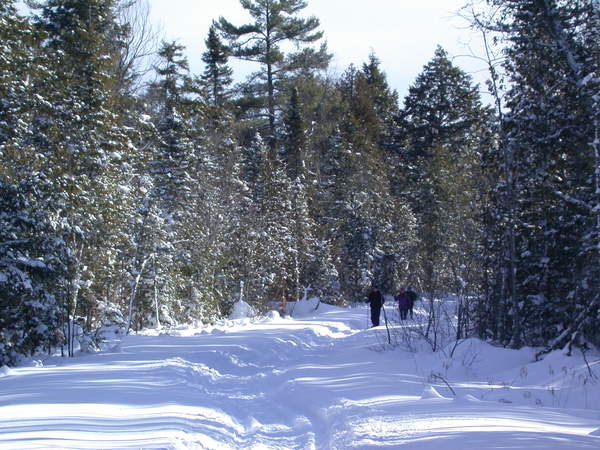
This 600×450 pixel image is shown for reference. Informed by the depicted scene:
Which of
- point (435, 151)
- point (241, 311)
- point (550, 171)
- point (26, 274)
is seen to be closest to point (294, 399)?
point (26, 274)

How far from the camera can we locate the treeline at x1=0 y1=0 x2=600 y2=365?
42.6ft

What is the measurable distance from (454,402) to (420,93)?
1622 inches

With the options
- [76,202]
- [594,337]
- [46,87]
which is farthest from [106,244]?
[594,337]

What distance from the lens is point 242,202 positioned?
30.2m

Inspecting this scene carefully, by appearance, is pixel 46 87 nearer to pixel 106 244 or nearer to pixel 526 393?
pixel 106 244

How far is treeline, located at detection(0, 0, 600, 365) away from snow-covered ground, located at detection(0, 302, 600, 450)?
7.11ft

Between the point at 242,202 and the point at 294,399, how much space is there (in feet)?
71.0

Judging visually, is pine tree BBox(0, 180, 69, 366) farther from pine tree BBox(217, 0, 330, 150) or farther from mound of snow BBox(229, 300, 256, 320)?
pine tree BBox(217, 0, 330, 150)

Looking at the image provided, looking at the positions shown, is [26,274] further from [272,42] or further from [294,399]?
[272,42]

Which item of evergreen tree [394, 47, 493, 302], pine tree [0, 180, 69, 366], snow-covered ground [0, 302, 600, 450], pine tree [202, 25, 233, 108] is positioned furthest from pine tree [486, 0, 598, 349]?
pine tree [202, 25, 233, 108]

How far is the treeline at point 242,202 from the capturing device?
12977mm

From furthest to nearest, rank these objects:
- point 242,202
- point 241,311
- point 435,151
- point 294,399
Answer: point 435,151 → point 242,202 → point 241,311 → point 294,399

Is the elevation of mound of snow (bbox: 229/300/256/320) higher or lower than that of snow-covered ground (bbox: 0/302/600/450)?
higher

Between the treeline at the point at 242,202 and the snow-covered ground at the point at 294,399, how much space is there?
85.3 inches
